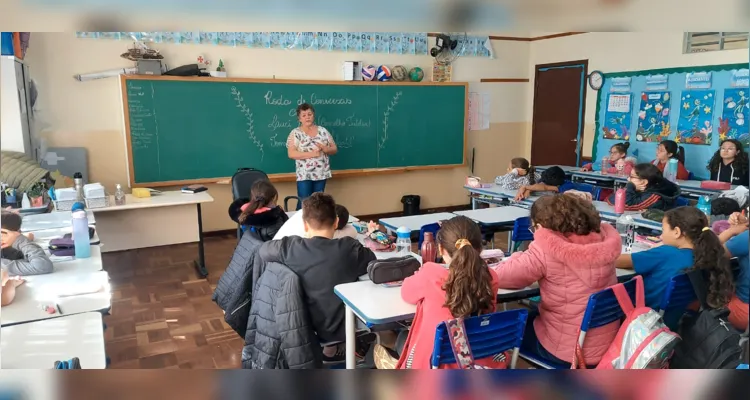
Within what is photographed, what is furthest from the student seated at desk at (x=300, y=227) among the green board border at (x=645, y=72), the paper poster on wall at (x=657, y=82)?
the paper poster on wall at (x=657, y=82)

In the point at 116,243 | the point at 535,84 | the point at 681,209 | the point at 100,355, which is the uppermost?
the point at 535,84

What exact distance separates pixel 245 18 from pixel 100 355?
4.89 ft

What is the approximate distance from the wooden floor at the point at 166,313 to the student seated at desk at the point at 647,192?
279 cm

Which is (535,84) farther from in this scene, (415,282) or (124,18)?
(124,18)

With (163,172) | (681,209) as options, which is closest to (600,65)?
(681,209)

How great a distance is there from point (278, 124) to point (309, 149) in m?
0.60

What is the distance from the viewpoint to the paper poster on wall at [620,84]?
5.88m

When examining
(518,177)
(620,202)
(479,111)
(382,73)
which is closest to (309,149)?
(382,73)

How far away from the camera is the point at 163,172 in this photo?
5035mm

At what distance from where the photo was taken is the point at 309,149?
523cm

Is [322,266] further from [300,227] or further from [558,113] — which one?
[558,113]

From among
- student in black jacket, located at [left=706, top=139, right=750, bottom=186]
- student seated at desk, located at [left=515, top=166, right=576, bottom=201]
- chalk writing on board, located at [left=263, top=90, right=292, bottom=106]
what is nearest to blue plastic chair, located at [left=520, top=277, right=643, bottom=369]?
student seated at desk, located at [left=515, top=166, right=576, bottom=201]

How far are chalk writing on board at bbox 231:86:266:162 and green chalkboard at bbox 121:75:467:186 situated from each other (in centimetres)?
1

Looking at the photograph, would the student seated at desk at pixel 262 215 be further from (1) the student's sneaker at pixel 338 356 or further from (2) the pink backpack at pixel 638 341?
(2) the pink backpack at pixel 638 341
